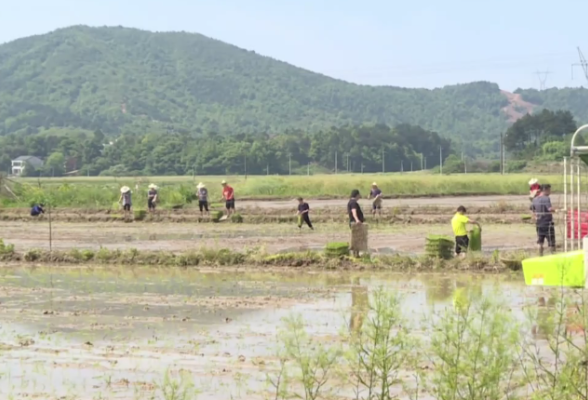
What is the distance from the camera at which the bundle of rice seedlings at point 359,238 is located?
22297 mm

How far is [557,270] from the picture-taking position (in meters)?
11.3

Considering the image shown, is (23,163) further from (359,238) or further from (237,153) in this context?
(359,238)

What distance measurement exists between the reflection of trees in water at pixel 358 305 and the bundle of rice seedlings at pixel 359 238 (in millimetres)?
2225

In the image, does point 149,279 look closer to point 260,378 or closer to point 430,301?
point 430,301

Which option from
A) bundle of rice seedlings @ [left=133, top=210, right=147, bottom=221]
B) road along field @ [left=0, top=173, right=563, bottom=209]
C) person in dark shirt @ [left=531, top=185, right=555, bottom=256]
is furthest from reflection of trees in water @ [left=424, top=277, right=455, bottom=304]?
road along field @ [left=0, top=173, right=563, bottom=209]

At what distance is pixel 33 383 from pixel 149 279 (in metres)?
9.91

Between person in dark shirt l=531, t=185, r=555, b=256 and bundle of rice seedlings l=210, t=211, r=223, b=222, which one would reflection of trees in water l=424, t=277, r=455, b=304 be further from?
bundle of rice seedlings l=210, t=211, r=223, b=222

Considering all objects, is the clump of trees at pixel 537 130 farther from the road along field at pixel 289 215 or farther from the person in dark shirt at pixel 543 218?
the person in dark shirt at pixel 543 218

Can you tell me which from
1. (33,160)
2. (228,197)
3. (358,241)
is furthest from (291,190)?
(33,160)

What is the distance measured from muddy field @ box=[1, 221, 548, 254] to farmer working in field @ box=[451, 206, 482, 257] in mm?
1998

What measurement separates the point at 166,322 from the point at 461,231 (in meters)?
8.97

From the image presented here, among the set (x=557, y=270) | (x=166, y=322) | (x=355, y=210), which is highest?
(x=355, y=210)

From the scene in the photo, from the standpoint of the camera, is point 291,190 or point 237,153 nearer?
point 291,190

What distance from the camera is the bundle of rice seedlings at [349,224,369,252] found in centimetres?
2230
